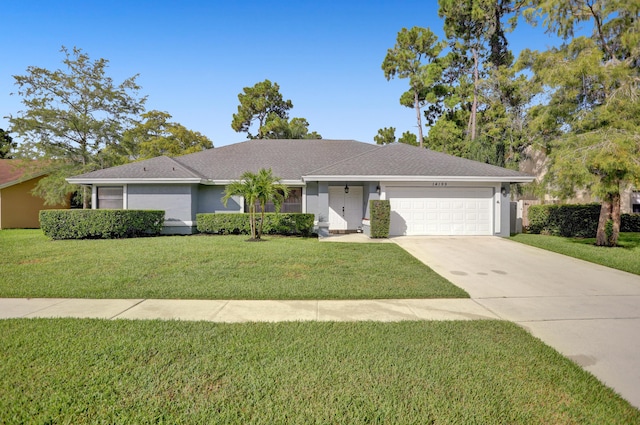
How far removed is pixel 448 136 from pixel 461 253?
1720cm

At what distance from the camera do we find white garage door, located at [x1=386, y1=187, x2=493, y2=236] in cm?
1347

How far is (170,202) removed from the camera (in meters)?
14.3

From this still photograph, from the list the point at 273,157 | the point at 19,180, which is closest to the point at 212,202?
the point at 273,157

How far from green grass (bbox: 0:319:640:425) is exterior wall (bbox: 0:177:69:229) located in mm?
21247

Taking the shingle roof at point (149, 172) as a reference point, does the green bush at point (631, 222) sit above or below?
below

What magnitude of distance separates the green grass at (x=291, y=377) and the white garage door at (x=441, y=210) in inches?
383

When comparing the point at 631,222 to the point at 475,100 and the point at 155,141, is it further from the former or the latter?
the point at 155,141

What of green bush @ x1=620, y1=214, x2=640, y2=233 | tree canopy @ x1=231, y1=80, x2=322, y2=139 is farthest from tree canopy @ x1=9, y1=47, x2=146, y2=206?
green bush @ x1=620, y1=214, x2=640, y2=233

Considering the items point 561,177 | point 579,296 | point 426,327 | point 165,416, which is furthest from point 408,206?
point 165,416

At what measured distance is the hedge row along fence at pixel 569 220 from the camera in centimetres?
1345

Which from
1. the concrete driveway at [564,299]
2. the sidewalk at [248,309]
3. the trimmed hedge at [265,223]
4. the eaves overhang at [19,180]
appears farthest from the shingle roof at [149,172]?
the concrete driveway at [564,299]

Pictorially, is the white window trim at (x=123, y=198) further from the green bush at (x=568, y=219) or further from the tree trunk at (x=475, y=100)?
the tree trunk at (x=475, y=100)

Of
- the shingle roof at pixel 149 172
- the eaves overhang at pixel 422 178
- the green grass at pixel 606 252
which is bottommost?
the green grass at pixel 606 252

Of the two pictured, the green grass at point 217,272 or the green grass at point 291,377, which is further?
the green grass at point 217,272
